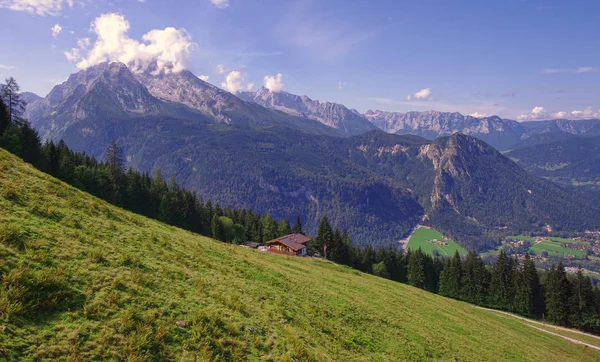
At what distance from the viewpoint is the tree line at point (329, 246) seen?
221ft

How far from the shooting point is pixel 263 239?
117 metres

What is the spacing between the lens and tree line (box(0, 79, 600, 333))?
6738 centimetres

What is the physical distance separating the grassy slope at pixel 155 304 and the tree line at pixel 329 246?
5281 centimetres

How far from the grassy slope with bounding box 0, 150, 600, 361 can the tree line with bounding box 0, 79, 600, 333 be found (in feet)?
173

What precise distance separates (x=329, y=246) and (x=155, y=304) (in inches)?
3481

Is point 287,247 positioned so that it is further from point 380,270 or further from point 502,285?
point 502,285

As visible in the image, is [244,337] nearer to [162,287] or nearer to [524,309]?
[162,287]

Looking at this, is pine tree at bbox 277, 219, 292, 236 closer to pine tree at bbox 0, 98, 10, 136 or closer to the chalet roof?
the chalet roof

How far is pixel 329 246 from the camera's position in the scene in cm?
9862

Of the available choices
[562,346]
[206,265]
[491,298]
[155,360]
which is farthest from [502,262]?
[155,360]

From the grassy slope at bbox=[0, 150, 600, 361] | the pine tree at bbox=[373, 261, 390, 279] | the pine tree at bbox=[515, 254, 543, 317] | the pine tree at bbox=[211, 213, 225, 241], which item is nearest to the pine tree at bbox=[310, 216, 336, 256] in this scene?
the pine tree at bbox=[373, 261, 390, 279]

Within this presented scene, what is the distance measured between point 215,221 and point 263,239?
2667 centimetres

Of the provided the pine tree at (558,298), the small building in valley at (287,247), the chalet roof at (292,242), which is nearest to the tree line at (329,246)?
the pine tree at (558,298)

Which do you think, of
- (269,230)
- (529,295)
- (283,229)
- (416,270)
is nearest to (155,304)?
(269,230)
